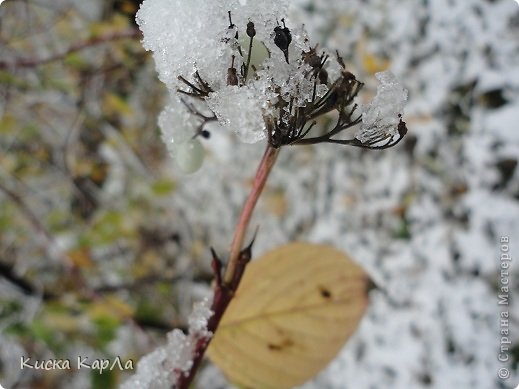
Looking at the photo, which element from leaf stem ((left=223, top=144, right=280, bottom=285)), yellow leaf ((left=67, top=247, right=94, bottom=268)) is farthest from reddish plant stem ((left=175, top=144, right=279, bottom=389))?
yellow leaf ((left=67, top=247, right=94, bottom=268))

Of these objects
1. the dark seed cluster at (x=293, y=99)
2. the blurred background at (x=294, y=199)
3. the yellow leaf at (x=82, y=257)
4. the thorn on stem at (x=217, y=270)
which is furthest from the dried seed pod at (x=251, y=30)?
the yellow leaf at (x=82, y=257)

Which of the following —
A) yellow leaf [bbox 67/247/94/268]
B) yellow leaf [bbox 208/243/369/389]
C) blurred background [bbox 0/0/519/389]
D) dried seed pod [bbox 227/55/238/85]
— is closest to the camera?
dried seed pod [bbox 227/55/238/85]

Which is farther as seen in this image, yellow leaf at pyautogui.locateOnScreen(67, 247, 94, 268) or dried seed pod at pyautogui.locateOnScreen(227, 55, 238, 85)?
yellow leaf at pyautogui.locateOnScreen(67, 247, 94, 268)

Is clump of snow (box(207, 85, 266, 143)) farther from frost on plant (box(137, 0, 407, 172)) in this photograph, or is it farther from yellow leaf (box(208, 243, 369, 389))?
yellow leaf (box(208, 243, 369, 389))

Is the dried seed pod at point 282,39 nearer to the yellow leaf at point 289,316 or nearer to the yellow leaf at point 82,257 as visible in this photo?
the yellow leaf at point 289,316

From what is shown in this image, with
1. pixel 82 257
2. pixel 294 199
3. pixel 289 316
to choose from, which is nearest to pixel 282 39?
pixel 289 316

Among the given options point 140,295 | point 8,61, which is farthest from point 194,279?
point 8,61
